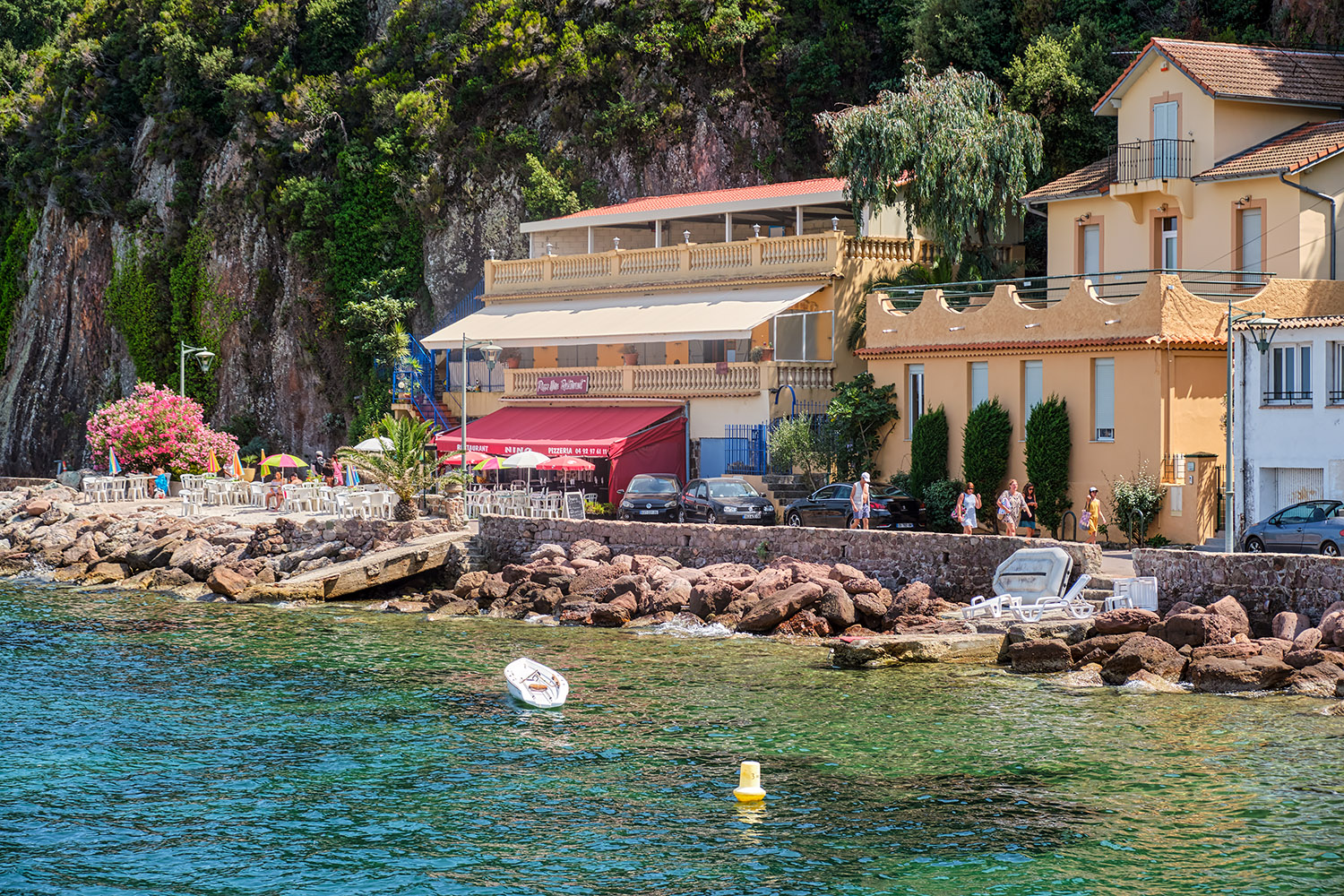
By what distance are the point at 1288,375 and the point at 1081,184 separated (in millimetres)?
11020

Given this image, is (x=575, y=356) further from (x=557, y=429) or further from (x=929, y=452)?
(x=929, y=452)

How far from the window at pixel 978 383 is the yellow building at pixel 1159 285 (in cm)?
4

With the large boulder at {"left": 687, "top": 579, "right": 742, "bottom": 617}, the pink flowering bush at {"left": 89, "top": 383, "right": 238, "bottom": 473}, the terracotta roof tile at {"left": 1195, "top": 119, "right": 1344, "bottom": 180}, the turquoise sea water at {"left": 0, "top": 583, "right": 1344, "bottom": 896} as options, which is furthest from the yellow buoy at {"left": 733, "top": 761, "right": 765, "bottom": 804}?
the pink flowering bush at {"left": 89, "top": 383, "right": 238, "bottom": 473}

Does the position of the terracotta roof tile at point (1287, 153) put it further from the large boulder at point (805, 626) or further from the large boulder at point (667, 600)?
the large boulder at point (667, 600)

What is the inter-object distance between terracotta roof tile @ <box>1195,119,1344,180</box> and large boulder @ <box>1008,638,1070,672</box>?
16.8 meters

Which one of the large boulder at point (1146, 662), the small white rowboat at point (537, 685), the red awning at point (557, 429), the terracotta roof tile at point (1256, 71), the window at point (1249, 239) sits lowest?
the small white rowboat at point (537, 685)

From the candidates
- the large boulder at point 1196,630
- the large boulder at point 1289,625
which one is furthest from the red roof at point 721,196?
the large boulder at point 1289,625

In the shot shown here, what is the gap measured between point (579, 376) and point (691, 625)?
18750mm

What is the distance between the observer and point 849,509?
35156 millimetres

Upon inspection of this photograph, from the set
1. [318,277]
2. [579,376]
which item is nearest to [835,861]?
[579,376]

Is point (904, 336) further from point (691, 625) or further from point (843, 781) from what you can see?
point (843, 781)

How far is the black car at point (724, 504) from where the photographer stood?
117 ft

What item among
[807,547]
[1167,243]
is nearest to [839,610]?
[807,547]

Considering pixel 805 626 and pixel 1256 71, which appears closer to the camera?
pixel 805 626
